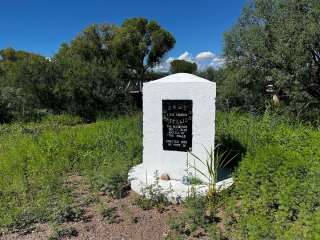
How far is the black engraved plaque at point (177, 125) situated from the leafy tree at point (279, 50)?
5314 mm

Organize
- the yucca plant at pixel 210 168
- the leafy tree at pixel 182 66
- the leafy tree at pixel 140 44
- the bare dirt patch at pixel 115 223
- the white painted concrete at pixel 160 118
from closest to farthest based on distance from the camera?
the bare dirt patch at pixel 115 223
the yucca plant at pixel 210 168
the white painted concrete at pixel 160 118
the leafy tree at pixel 140 44
the leafy tree at pixel 182 66

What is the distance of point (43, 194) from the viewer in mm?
4426

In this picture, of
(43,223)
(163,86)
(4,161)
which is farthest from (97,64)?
(43,223)

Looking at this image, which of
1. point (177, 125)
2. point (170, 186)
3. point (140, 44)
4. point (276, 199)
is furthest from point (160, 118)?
point (140, 44)

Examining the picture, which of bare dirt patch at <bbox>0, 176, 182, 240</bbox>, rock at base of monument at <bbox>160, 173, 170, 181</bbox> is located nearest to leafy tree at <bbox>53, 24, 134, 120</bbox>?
rock at base of monument at <bbox>160, 173, 170, 181</bbox>

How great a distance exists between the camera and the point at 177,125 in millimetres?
4926

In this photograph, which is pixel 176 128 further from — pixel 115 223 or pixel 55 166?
pixel 55 166

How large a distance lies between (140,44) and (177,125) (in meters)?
21.3

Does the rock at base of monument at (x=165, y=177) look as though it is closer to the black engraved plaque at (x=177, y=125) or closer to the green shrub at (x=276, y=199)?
the black engraved plaque at (x=177, y=125)

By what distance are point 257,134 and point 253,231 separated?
13.1ft

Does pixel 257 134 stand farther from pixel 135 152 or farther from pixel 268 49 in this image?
pixel 268 49

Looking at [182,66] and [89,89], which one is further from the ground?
[182,66]

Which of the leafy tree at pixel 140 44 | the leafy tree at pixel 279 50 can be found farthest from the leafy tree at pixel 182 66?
the leafy tree at pixel 279 50

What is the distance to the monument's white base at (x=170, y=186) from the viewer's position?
4359mm
